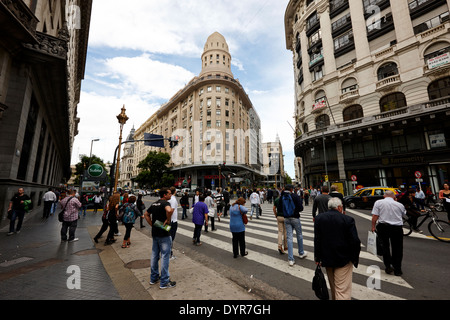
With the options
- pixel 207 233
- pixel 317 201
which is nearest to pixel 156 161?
pixel 207 233

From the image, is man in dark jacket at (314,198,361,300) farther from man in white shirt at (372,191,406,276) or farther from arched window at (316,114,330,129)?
arched window at (316,114,330,129)

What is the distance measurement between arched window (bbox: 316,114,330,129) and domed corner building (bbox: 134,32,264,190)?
21.3m

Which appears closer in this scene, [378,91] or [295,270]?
[295,270]

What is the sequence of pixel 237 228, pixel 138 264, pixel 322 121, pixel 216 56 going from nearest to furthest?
pixel 138 264
pixel 237 228
pixel 322 121
pixel 216 56

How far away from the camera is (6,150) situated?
905 centimetres

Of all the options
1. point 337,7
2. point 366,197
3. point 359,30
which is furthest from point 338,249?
point 337,7

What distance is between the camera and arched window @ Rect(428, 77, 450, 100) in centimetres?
1811

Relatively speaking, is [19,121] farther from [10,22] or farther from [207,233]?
[207,233]

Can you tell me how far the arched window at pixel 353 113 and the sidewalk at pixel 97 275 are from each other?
26.3 metres

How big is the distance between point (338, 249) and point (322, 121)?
27364 millimetres

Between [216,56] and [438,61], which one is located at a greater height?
[216,56]

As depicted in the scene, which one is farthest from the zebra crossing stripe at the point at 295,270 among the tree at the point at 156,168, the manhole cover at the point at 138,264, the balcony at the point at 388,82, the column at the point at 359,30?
the tree at the point at 156,168

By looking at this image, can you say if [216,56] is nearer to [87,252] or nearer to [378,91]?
[378,91]

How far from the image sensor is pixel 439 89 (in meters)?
18.5
